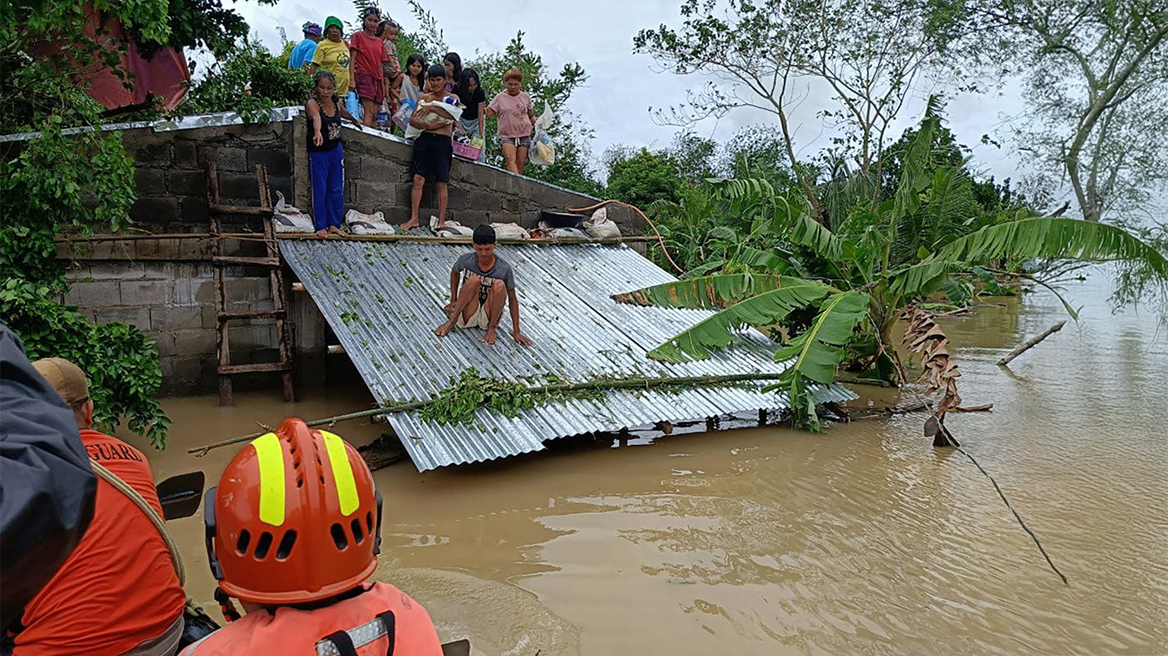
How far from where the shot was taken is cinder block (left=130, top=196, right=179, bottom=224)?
267 inches

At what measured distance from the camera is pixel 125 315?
6660 mm

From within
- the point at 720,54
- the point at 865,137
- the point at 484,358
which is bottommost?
the point at 484,358

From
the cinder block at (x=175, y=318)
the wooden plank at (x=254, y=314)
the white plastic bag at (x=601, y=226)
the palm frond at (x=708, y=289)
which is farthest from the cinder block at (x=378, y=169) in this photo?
the palm frond at (x=708, y=289)

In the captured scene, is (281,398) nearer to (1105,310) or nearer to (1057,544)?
(1057,544)

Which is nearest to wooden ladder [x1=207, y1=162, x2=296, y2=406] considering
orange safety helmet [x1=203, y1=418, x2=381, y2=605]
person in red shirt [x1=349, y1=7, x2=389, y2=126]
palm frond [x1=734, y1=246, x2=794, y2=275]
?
person in red shirt [x1=349, y1=7, x2=389, y2=126]

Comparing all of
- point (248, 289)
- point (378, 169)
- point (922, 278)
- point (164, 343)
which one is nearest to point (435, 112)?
point (378, 169)

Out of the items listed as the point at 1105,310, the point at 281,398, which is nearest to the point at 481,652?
the point at 281,398

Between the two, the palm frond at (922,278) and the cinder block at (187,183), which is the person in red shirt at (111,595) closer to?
the cinder block at (187,183)

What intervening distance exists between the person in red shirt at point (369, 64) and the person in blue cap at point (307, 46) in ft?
1.46

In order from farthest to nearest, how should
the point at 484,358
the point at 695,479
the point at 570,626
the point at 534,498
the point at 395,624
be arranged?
the point at 484,358 → the point at 695,479 → the point at 534,498 → the point at 570,626 → the point at 395,624

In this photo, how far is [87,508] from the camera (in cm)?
93

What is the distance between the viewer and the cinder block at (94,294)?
640cm

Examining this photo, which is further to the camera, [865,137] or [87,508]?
[865,137]

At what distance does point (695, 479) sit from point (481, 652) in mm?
2600
